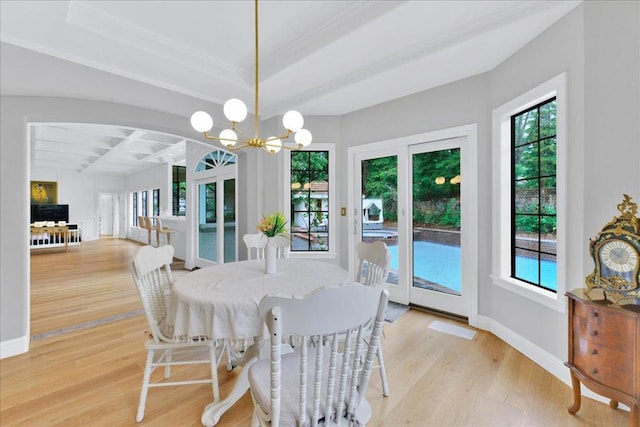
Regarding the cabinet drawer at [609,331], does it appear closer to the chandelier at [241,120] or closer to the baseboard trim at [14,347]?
the chandelier at [241,120]

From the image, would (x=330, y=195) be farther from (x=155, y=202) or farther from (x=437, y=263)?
(x=155, y=202)

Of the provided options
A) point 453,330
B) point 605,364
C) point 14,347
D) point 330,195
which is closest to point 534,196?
point 605,364

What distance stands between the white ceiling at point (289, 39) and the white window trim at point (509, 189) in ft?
1.53

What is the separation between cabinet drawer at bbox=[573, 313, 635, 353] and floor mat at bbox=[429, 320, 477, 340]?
119 cm

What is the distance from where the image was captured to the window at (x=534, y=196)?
2.29 metres

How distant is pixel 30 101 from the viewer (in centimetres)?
255

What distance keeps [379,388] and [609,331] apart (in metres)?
1.35

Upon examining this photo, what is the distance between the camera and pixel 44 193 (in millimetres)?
Result: 9859

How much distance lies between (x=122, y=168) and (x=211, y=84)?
9488mm

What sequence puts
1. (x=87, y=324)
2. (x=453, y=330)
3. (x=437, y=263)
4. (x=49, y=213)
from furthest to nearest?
1. (x=49, y=213)
2. (x=437, y=263)
3. (x=87, y=324)
4. (x=453, y=330)

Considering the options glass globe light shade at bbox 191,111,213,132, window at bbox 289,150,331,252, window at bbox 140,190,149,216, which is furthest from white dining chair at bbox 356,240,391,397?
window at bbox 140,190,149,216

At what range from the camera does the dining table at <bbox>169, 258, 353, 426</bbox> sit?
4.67 feet

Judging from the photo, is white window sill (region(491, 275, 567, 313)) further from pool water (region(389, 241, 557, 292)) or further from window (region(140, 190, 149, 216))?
window (region(140, 190, 149, 216))

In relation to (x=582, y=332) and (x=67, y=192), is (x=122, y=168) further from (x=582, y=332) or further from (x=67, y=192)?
(x=582, y=332)
